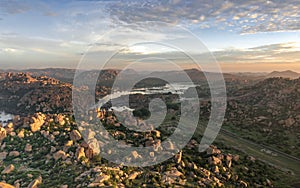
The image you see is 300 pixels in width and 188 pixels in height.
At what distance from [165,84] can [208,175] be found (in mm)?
129916

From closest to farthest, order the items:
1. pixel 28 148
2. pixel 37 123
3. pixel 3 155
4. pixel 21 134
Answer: pixel 3 155 → pixel 28 148 → pixel 21 134 → pixel 37 123

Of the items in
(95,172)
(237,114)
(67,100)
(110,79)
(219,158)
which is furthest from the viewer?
(110,79)

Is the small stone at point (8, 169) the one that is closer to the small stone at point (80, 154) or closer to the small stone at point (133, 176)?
the small stone at point (80, 154)

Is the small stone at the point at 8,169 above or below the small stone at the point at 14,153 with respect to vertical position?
below

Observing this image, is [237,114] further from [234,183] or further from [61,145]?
[61,145]

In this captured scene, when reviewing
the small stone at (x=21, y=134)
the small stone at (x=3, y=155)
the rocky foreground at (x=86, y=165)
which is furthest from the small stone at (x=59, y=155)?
the small stone at (x=21, y=134)

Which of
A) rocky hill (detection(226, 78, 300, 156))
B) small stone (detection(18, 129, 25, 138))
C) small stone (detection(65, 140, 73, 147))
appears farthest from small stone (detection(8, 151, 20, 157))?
rocky hill (detection(226, 78, 300, 156))

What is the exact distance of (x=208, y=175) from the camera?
59.5 feet

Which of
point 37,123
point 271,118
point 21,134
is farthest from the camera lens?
point 271,118

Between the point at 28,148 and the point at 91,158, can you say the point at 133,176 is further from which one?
the point at 28,148

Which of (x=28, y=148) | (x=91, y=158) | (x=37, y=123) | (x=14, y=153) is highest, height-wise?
(x=37, y=123)

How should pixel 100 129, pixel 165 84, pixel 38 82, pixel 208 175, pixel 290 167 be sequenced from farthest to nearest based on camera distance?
pixel 165 84 → pixel 38 82 → pixel 290 167 → pixel 100 129 → pixel 208 175

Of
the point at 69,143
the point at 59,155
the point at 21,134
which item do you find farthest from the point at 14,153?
the point at 69,143

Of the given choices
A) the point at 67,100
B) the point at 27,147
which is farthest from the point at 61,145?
the point at 67,100
